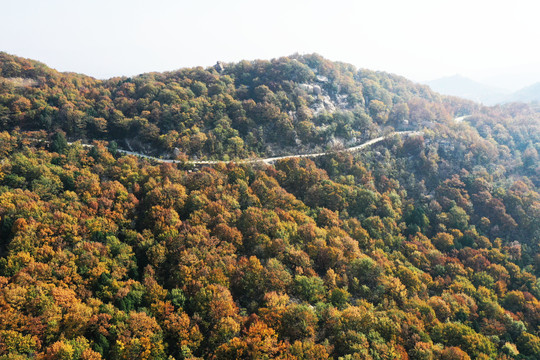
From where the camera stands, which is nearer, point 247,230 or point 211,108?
point 247,230

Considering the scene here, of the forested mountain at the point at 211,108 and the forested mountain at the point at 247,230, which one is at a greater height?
the forested mountain at the point at 211,108

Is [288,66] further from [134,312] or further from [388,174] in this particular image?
[134,312]

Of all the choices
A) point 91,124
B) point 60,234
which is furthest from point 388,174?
point 91,124

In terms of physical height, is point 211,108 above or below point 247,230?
above

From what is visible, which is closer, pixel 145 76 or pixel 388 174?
pixel 388 174

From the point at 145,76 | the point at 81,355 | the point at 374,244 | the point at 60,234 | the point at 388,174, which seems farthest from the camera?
the point at 145,76

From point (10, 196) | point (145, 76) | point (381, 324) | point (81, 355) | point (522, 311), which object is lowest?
point (522, 311)

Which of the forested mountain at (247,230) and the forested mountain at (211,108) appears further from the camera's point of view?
the forested mountain at (211,108)

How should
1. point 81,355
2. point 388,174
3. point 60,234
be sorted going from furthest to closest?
point 388,174
point 60,234
point 81,355

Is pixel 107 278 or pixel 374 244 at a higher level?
pixel 107 278
